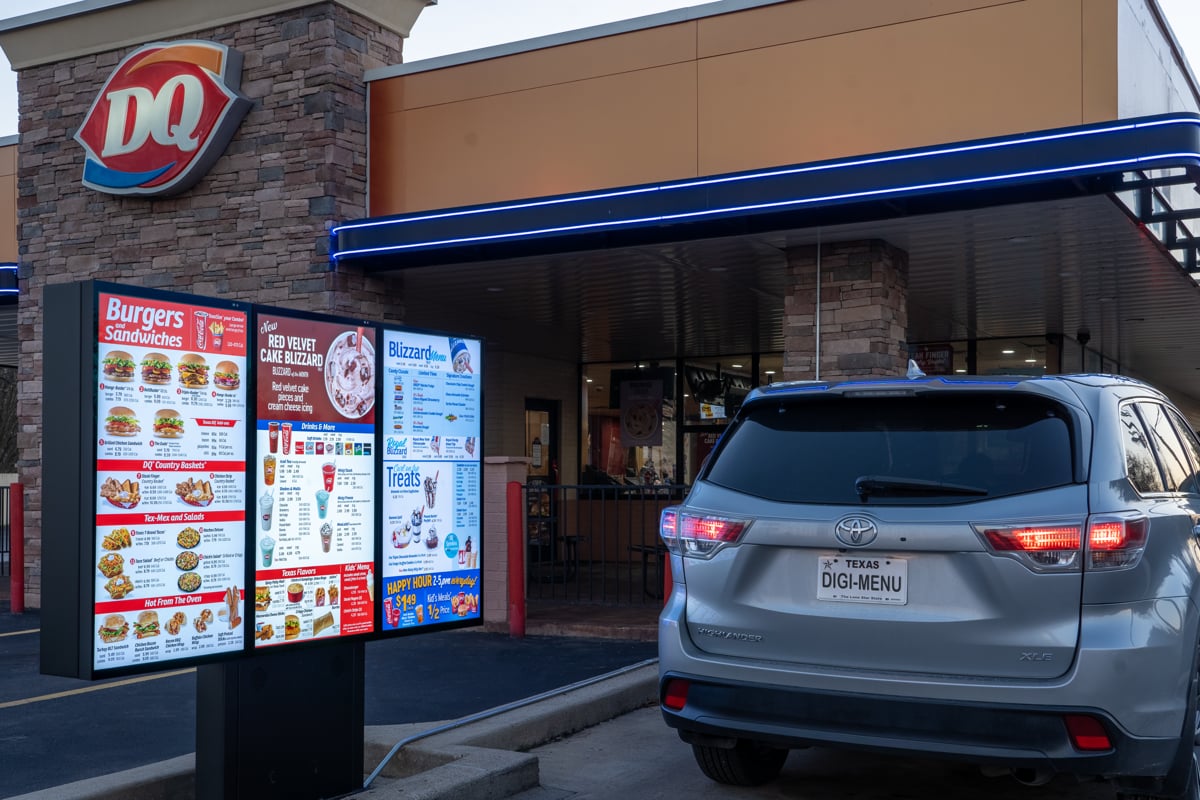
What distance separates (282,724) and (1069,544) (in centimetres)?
312

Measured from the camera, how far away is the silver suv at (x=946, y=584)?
4168 millimetres

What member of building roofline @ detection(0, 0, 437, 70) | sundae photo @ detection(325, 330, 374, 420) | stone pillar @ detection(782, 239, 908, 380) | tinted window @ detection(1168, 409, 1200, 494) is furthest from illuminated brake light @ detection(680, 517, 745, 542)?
building roofline @ detection(0, 0, 437, 70)

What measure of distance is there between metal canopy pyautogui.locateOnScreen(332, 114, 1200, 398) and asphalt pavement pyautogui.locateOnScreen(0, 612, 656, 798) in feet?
11.5

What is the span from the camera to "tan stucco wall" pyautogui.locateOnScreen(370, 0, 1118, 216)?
29.0ft

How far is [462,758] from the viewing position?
554 centimetres

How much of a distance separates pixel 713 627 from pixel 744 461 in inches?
27.2

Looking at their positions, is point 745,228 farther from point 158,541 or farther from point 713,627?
point 158,541

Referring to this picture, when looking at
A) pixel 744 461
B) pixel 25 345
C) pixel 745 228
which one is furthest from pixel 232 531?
pixel 25 345

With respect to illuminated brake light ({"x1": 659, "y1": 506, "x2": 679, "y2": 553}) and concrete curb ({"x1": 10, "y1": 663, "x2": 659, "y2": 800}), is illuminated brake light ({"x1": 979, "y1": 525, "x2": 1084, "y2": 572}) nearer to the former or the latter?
illuminated brake light ({"x1": 659, "y1": 506, "x2": 679, "y2": 553})

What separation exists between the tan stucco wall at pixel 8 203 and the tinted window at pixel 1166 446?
1357cm

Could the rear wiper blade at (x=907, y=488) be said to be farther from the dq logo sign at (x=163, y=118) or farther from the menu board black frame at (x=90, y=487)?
the dq logo sign at (x=163, y=118)

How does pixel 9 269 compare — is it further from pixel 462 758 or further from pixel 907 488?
pixel 907 488

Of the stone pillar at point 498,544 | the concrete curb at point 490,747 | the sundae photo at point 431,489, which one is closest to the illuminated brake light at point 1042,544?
the concrete curb at point 490,747

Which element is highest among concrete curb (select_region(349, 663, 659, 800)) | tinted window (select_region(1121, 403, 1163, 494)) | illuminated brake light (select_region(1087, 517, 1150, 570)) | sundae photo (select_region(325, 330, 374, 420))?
sundae photo (select_region(325, 330, 374, 420))
